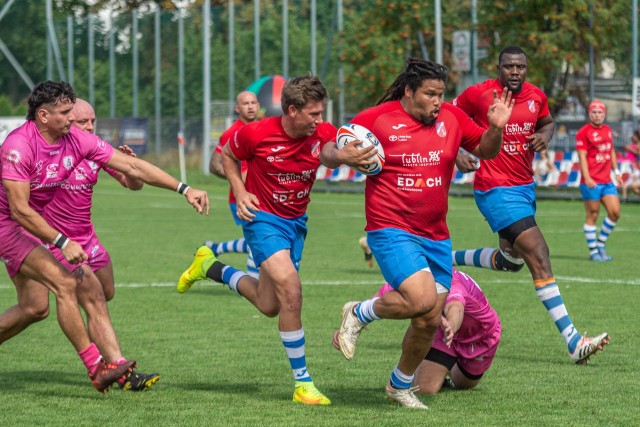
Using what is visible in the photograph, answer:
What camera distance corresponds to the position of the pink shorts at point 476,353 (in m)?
8.80

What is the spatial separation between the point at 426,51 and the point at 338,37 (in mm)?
3169

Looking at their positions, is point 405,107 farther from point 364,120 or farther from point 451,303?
point 451,303

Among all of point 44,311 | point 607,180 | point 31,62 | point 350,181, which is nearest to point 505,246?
point 44,311

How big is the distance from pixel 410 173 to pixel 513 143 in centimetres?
338

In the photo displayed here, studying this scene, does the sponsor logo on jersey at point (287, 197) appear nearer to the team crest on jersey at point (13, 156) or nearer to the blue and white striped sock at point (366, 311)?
the blue and white striped sock at point (366, 311)

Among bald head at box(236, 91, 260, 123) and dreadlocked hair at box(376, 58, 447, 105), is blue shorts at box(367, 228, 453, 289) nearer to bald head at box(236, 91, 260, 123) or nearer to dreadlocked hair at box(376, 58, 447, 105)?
dreadlocked hair at box(376, 58, 447, 105)

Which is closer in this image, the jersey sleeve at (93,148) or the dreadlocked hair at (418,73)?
the dreadlocked hair at (418,73)

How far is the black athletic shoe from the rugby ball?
2102 millimetres

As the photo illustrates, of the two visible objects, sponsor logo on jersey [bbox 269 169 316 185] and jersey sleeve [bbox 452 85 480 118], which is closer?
sponsor logo on jersey [bbox 269 169 316 185]

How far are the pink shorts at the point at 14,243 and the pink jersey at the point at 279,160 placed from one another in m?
1.54

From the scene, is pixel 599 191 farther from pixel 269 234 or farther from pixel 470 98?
pixel 269 234

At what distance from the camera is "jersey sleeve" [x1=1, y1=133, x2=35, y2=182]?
8.57 metres

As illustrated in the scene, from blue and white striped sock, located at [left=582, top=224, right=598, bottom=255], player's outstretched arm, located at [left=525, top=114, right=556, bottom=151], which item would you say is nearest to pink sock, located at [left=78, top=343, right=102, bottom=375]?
player's outstretched arm, located at [left=525, top=114, right=556, bottom=151]

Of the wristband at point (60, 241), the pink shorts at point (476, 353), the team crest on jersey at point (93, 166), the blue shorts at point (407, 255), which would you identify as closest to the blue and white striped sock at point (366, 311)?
the blue shorts at point (407, 255)
